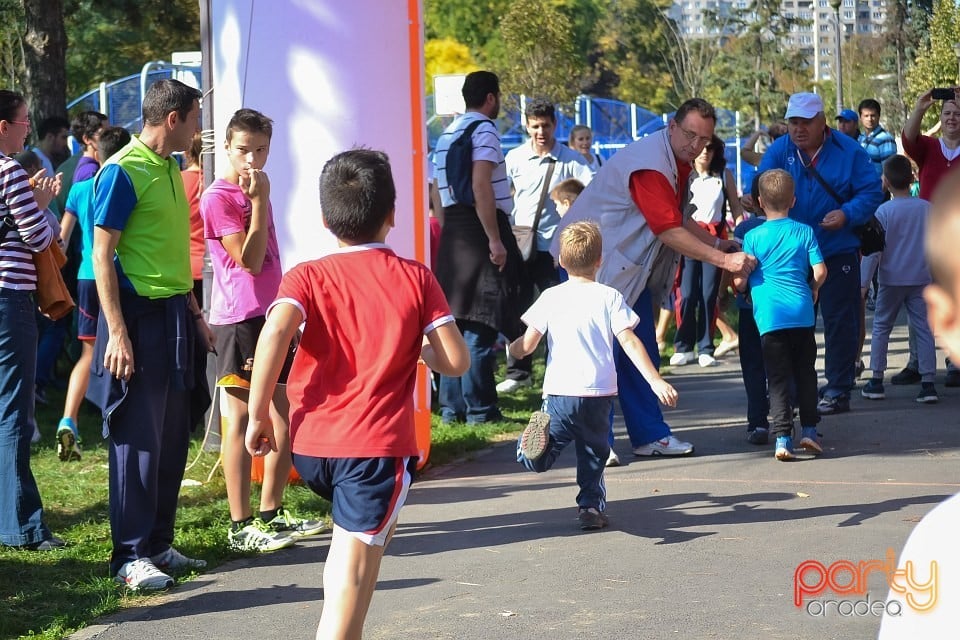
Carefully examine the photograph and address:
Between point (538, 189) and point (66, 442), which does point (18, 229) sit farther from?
point (538, 189)

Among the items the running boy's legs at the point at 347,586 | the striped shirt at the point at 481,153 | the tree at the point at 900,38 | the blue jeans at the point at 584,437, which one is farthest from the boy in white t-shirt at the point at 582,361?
the tree at the point at 900,38

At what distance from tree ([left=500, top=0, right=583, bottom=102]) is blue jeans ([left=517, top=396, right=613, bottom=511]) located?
32548 mm

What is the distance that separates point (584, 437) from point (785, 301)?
7.29 ft

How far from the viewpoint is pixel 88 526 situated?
22.1 ft

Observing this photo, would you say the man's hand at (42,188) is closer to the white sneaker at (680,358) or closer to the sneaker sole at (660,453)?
the sneaker sole at (660,453)

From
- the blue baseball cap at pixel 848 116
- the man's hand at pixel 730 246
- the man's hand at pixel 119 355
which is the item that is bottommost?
the man's hand at pixel 119 355

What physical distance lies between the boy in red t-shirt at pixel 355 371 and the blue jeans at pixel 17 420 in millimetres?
2618

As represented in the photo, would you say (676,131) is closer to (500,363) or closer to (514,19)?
→ (500,363)

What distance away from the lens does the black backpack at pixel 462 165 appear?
888 centimetres

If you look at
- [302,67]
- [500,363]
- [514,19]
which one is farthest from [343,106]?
[514,19]

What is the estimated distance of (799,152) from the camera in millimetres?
8711

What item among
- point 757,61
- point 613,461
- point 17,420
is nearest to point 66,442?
point 17,420

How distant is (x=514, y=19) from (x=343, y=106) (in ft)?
106

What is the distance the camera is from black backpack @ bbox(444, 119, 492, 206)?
8.88 meters
